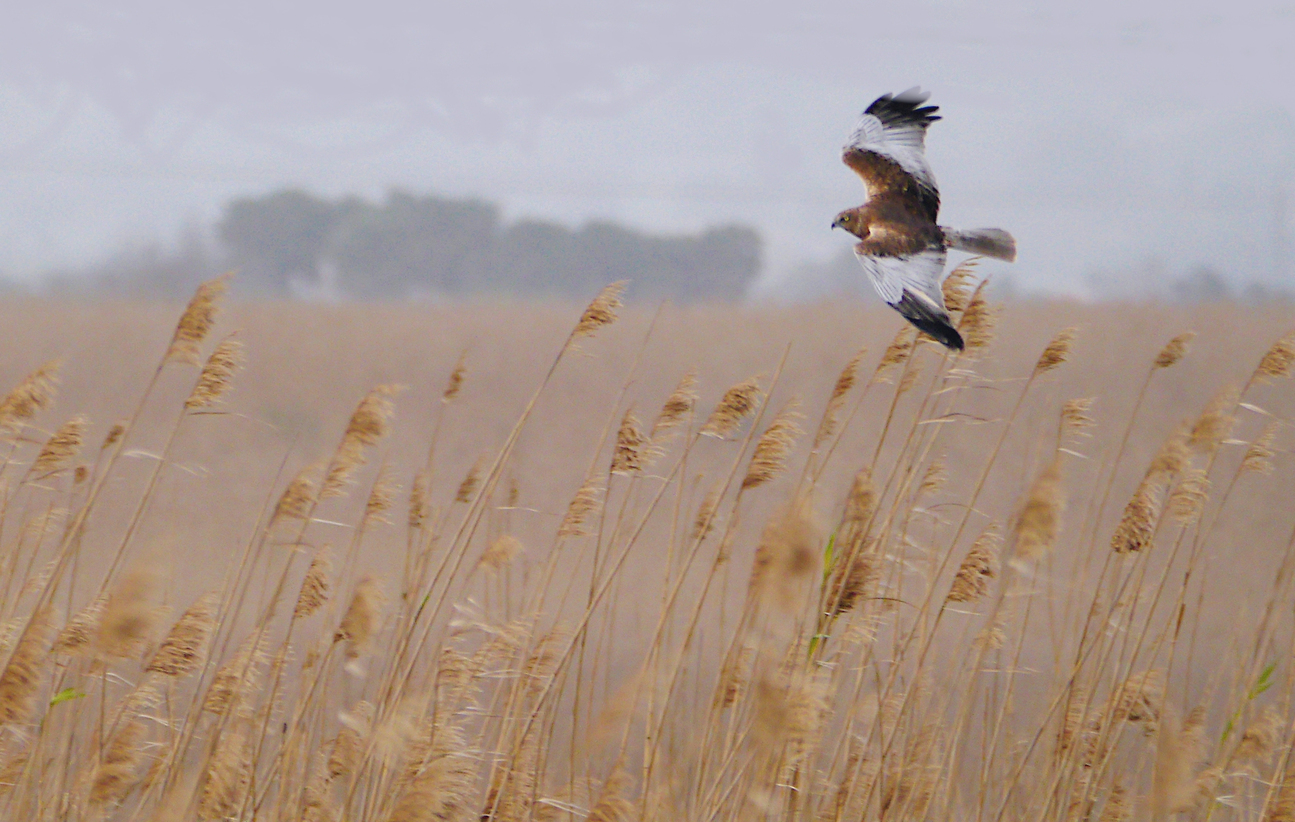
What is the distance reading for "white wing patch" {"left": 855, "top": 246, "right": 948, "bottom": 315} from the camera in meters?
1.45

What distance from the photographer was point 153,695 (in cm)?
189

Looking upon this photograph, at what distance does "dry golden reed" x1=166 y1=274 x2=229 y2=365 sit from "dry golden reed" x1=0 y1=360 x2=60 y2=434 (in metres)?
0.23

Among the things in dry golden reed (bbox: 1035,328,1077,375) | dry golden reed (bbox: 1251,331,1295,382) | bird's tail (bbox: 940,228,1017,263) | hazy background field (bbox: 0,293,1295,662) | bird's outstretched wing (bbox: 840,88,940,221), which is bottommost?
hazy background field (bbox: 0,293,1295,662)

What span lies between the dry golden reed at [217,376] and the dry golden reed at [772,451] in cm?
85

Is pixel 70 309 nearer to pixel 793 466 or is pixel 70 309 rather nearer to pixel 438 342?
pixel 438 342

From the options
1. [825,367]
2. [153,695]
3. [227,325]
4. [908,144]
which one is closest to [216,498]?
[227,325]

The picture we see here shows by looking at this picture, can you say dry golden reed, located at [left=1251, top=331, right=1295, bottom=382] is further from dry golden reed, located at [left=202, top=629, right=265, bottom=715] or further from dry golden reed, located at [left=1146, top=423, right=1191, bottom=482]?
dry golden reed, located at [left=202, top=629, right=265, bottom=715]

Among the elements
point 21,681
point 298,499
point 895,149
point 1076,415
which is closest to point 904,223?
point 895,149

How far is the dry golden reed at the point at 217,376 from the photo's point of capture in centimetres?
173

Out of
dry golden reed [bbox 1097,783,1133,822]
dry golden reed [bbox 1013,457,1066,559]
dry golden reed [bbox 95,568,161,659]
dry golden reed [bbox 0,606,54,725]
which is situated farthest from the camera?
dry golden reed [bbox 1097,783,1133,822]

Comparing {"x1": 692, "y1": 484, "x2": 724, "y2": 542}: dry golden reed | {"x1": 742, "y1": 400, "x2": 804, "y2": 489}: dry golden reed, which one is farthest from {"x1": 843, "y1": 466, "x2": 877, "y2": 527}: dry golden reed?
{"x1": 692, "y1": 484, "x2": 724, "y2": 542}: dry golden reed

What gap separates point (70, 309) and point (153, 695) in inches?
553

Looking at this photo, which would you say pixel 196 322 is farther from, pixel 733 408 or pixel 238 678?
pixel 733 408

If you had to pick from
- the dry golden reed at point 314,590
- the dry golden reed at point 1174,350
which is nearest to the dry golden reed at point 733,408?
the dry golden reed at point 314,590
